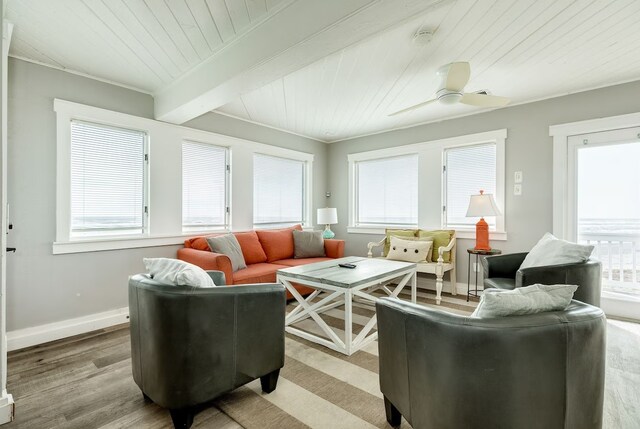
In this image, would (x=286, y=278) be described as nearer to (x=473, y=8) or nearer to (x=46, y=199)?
(x=46, y=199)

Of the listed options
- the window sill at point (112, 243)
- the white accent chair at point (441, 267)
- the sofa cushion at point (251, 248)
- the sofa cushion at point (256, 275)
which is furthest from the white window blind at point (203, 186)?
the white accent chair at point (441, 267)

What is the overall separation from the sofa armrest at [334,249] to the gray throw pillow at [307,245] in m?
0.08

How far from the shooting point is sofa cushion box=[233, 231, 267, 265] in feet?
13.2

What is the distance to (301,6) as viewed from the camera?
1.92m

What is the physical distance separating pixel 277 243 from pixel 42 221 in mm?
2518

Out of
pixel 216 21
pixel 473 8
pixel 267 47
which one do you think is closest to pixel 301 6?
pixel 267 47

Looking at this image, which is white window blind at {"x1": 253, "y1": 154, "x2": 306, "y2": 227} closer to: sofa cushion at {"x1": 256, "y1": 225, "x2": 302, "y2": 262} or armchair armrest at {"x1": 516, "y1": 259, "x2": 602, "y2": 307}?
sofa cushion at {"x1": 256, "y1": 225, "x2": 302, "y2": 262}

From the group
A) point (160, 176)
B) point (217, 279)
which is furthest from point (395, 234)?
point (160, 176)

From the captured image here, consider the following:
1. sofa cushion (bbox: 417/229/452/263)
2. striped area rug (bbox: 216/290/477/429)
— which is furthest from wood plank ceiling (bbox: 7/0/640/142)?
striped area rug (bbox: 216/290/477/429)

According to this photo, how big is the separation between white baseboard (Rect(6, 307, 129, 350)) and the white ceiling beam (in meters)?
2.25

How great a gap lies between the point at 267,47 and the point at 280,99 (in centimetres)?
156

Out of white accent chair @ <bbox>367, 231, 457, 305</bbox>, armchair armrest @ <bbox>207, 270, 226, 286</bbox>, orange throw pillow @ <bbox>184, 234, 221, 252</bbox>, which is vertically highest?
orange throw pillow @ <bbox>184, 234, 221, 252</bbox>

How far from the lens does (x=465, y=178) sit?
14.4 ft

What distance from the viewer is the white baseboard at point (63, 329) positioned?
2640mm
